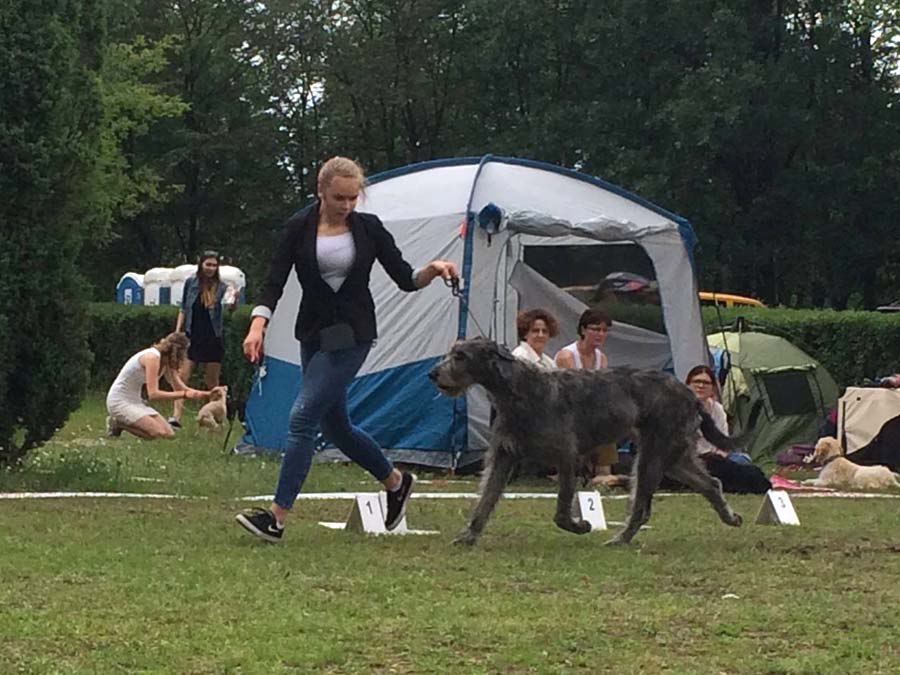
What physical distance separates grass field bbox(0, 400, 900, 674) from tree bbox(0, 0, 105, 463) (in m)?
1.14

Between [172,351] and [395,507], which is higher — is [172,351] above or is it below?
above

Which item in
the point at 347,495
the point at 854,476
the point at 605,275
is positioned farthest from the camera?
the point at 605,275

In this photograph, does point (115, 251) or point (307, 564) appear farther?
point (115, 251)

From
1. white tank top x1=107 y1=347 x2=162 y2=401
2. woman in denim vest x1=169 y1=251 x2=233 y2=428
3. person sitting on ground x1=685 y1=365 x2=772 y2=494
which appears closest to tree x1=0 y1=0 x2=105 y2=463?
white tank top x1=107 y1=347 x2=162 y2=401

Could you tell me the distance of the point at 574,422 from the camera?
7.32m

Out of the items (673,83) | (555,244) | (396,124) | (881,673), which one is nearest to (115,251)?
(396,124)

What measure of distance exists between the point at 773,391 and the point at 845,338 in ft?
9.37

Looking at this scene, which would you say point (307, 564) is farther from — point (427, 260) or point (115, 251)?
point (115, 251)

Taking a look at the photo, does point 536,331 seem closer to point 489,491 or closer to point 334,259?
point 489,491

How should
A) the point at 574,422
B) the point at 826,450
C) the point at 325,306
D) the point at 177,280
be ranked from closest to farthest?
the point at 325,306, the point at 574,422, the point at 826,450, the point at 177,280

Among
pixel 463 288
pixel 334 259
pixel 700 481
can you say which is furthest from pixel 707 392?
pixel 334 259

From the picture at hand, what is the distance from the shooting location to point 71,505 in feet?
26.3

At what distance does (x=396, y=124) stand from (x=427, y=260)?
29.6 meters

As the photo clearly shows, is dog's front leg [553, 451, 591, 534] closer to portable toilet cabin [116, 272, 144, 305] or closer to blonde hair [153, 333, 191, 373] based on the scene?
blonde hair [153, 333, 191, 373]
